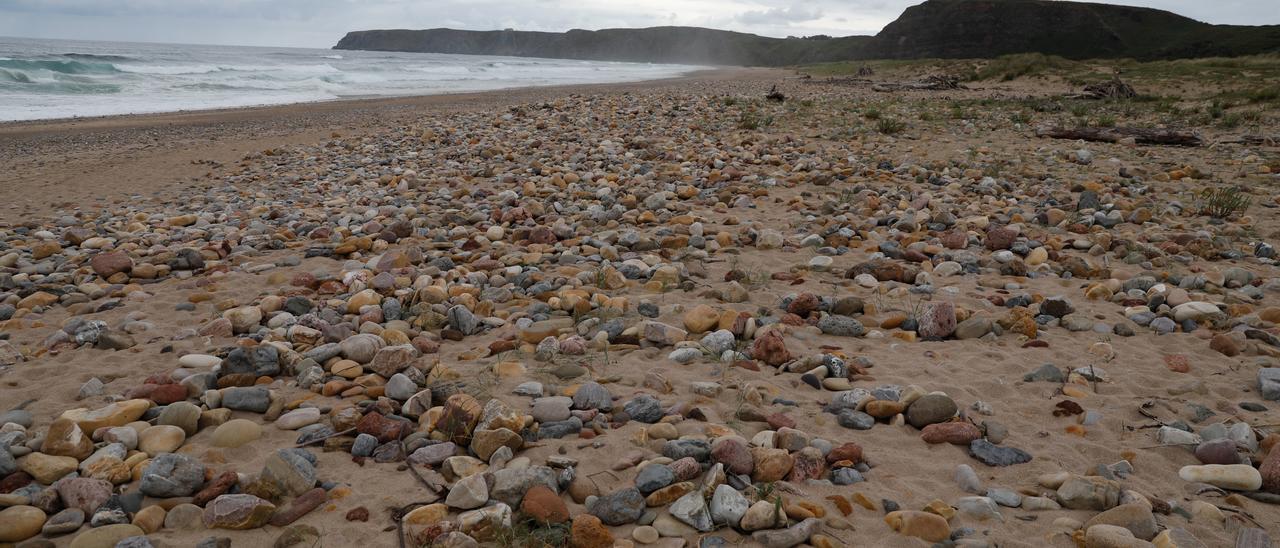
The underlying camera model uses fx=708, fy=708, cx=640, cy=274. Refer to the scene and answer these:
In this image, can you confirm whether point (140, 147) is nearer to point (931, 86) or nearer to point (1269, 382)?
point (1269, 382)

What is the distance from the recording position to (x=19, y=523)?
204 centimetres

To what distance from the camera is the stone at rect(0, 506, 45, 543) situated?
6.66 feet

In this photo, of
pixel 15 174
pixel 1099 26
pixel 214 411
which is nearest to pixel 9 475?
pixel 214 411

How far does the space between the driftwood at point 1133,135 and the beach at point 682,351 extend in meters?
1.02

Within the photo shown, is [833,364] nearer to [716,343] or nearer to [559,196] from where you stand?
[716,343]

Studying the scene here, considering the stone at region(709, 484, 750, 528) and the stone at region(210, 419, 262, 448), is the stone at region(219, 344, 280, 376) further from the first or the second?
the stone at region(709, 484, 750, 528)

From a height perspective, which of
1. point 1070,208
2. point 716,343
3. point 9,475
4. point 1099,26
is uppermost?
point 1099,26

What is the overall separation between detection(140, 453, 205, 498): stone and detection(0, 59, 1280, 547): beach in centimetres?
1

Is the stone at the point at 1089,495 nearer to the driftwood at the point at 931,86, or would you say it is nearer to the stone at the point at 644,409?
the stone at the point at 644,409

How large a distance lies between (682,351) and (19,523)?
7.82 ft

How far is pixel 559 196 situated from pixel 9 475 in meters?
5.04

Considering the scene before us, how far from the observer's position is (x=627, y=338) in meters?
3.53

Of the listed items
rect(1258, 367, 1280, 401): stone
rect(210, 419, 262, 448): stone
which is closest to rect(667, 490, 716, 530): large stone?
rect(210, 419, 262, 448): stone

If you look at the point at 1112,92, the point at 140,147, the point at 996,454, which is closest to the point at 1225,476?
the point at 996,454
